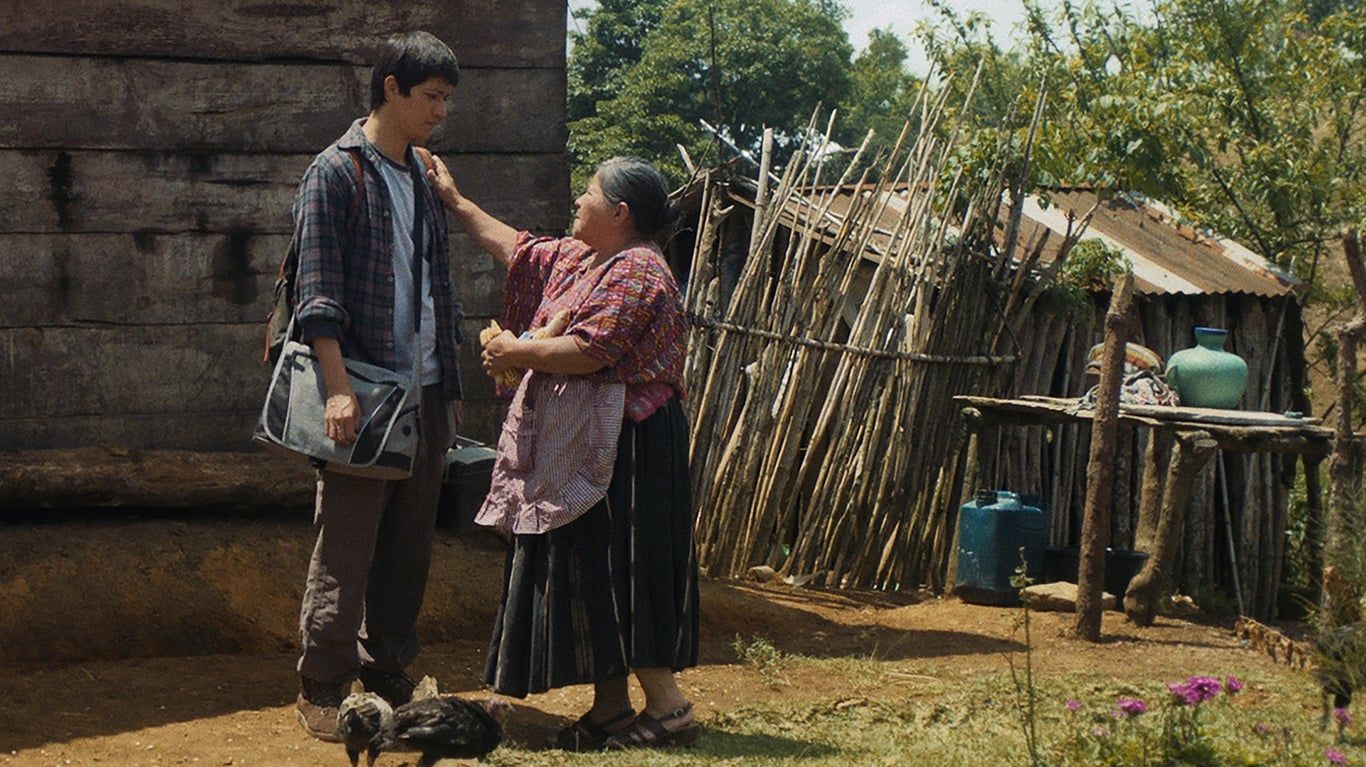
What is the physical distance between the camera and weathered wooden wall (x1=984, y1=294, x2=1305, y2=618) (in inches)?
362

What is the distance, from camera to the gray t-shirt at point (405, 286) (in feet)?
14.3

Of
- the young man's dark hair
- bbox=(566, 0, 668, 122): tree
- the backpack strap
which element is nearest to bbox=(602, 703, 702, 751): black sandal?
the backpack strap

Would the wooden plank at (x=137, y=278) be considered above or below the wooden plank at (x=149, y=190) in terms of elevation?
below

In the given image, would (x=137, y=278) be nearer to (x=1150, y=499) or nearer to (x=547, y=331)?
(x=547, y=331)

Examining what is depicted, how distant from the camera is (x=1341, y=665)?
14.6ft

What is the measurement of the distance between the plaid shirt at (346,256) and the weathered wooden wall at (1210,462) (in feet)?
15.9

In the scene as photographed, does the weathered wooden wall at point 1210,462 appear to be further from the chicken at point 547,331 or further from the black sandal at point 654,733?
the chicken at point 547,331

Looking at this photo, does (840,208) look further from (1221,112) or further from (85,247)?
(85,247)

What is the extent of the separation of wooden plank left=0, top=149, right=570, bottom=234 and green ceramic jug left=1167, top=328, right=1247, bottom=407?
12.4ft

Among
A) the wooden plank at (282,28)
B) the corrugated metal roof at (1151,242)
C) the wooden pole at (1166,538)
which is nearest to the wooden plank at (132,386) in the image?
the wooden plank at (282,28)

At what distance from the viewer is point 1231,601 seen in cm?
952

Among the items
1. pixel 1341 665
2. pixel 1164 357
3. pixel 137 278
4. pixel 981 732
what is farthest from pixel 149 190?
pixel 1164 357

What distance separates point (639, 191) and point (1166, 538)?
12.6 feet

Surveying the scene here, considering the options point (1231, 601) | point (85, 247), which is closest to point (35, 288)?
point (85, 247)
